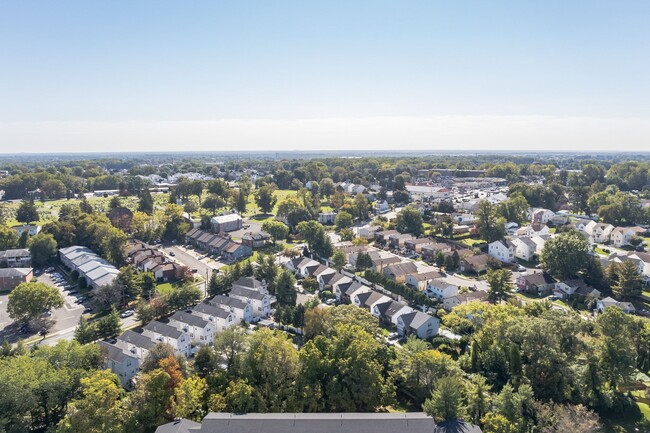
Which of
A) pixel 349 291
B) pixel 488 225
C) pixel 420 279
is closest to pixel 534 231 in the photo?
pixel 488 225

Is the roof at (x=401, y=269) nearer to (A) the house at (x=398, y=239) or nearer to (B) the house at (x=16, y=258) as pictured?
(A) the house at (x=398, y=239)

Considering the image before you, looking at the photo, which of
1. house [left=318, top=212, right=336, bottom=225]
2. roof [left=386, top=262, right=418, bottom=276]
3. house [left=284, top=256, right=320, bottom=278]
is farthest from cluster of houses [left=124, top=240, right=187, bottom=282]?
house [left=318, top=212, right=336, bottom=225]

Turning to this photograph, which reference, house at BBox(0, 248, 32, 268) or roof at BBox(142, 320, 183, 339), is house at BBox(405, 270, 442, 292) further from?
house at BBox(0, 248, 32, 268)

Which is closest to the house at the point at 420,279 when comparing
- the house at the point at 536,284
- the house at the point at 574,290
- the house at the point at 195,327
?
the house at the point at 536,284

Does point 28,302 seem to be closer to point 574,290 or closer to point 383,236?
point 383,236

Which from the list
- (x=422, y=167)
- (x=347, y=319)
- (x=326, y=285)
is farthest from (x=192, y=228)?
(x=422, y=167)

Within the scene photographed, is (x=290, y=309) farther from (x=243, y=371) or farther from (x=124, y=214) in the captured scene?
(x=124, y=214)
